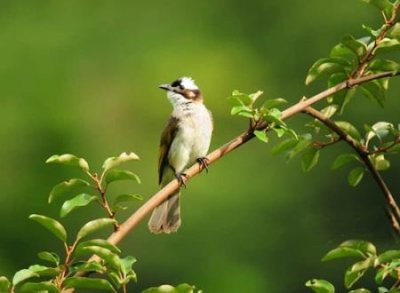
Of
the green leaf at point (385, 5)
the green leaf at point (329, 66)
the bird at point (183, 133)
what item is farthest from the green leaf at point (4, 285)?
the bird at point (183, 133)

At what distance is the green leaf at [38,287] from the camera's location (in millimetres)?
1787

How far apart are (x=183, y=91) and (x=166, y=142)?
0.56 feet

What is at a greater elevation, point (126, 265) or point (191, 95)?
point (191, 95)

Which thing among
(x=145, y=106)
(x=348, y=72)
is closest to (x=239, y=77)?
(x=145, y=106)

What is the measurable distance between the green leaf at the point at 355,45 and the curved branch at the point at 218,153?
0.07 meters

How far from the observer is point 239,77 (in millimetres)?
16703

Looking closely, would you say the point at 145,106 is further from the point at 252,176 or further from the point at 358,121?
the point at 358,121

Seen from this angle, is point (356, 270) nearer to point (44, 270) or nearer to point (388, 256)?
point (388, 256)

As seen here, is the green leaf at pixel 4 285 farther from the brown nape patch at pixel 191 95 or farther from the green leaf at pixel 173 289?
the brown nape patch at pixel 191 95

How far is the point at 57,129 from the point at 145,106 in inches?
49.8

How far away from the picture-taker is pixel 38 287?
1.79 meters

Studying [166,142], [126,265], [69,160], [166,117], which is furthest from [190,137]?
[166,117]

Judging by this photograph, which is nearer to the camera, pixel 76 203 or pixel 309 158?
pixel 76 203

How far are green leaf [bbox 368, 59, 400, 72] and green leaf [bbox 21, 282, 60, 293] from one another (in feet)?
2.28
